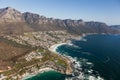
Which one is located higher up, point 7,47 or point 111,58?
point 7,47

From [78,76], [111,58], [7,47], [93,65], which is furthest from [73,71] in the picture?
[7,47]

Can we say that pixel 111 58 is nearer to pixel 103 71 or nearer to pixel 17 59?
pixel 103 71

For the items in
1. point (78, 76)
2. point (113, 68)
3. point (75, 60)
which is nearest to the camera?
point (78, 76)

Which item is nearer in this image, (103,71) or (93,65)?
(103,71)

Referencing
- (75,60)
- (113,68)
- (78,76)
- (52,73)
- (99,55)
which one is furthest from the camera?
(99,55)

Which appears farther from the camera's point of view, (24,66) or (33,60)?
(33,60)

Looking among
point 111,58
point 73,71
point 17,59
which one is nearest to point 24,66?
point 17,59

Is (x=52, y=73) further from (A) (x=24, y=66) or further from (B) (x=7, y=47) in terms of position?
(B) (x=7, y=47)

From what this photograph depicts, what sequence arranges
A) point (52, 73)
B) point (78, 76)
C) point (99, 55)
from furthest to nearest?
point (99, 55), point (52, 73), point (78, 76)

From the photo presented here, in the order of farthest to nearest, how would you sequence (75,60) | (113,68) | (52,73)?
1. (75,60)
2. (113,68)
3. (52,73)
